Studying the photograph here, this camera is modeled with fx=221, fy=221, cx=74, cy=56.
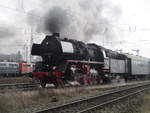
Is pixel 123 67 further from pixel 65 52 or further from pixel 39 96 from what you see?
pixel 39 96

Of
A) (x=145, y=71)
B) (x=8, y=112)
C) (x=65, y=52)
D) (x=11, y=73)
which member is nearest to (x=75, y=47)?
(x=65, y=52)

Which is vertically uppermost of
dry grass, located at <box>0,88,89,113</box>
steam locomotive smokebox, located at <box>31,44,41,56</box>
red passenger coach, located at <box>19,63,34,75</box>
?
steam locomotive smokebox, located at <box>31,44,41,56</box>

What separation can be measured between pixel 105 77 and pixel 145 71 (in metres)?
17.9

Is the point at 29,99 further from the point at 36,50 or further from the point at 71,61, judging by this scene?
the point at 36,50

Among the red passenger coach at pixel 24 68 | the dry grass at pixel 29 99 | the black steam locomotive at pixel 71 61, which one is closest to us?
the dry grass at pixel 29 99

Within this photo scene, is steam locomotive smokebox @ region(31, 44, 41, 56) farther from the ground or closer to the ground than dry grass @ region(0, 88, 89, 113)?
farther from the ground

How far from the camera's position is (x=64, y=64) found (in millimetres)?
15242

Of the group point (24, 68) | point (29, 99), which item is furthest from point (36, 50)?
point (24, 68)

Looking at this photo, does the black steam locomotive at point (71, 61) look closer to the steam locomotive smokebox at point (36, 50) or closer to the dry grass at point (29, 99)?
the steam locomotive smokebox at point (36, 50)

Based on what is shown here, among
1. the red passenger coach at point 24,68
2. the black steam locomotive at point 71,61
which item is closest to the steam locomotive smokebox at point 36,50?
the black steam locomotive at point 71,61

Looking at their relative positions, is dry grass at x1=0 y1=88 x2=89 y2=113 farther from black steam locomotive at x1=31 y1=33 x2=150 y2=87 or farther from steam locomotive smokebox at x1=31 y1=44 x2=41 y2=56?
steam locomotive smokebox at x1=31 y1=44 x2=41 y2=56

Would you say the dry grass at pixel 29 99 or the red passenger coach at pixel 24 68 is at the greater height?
the red passenger coach at pixel 24 68

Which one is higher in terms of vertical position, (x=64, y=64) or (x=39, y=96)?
(x=64, y=64)

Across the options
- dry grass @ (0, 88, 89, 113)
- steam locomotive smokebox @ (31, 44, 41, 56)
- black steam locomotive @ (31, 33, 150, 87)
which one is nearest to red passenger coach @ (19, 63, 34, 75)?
black steam locomotive @ (31, 33, 150, 87)
